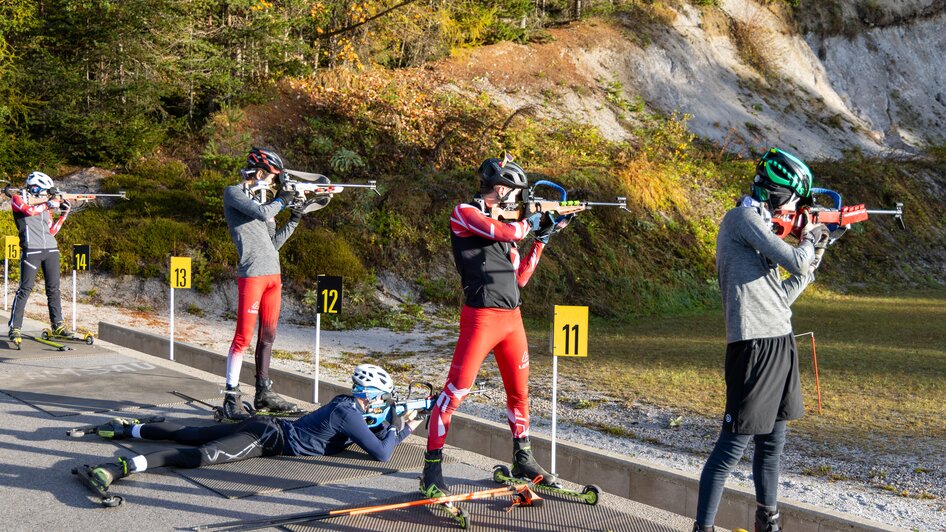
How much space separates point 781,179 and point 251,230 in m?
4.69

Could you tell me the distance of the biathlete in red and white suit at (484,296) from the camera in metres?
5.39

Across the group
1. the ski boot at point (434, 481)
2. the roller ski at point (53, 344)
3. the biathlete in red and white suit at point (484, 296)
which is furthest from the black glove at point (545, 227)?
the roller ski at point (53, 344)

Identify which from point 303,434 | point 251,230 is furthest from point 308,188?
point 303,434

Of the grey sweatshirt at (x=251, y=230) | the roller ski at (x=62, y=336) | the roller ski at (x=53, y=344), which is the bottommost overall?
the roller ski at (x=53, y=344)

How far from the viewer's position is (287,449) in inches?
252

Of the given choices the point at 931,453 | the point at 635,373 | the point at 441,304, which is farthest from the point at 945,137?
the point at 931,453

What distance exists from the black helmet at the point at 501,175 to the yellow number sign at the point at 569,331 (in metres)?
1.21

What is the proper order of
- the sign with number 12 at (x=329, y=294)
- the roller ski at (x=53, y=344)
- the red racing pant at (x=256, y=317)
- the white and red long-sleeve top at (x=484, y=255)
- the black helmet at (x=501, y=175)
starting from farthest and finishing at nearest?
the roller ski at (x=53, y=344)
the sign with number 12 at (x=329, y=294)
the red racing pant at (x=256, y=317)
the black helmet at (x=501, y=175)
the white and red long-sleeve top at (x=484, y=255)

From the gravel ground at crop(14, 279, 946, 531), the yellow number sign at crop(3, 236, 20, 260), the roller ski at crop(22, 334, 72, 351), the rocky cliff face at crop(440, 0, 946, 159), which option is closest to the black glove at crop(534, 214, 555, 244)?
the gravel ground at crop(14, 279, 946, 531)

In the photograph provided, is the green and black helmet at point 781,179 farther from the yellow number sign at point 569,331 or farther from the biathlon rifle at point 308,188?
the biathlon rifle at point 308,188

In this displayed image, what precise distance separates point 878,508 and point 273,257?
5.26 meters

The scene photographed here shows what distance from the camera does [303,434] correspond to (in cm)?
639

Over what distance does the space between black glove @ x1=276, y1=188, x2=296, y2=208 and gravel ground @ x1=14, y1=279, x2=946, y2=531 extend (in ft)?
9.62

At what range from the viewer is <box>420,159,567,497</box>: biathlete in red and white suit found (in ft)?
17.7
